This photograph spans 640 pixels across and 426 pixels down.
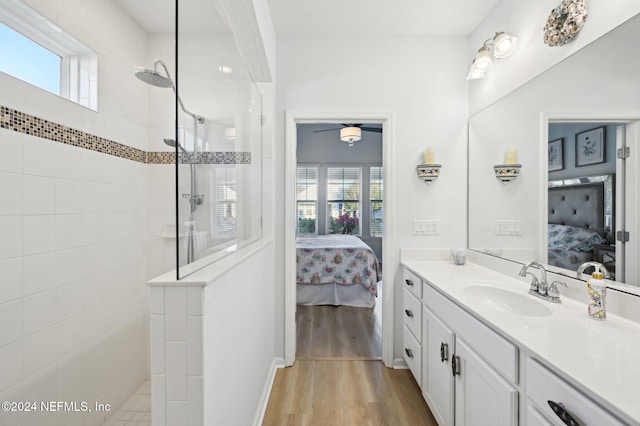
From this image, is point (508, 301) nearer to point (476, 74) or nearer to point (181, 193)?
point (476, 74)

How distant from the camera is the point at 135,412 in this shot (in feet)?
5.96

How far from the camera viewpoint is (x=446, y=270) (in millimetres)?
1984

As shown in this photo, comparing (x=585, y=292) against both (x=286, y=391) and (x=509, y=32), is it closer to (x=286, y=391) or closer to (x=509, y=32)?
(x=509, y=32)

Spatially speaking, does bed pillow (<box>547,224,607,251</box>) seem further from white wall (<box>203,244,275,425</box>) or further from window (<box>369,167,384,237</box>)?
window (<box>369,167,384,237</box>)

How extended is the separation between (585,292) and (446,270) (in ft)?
2.50

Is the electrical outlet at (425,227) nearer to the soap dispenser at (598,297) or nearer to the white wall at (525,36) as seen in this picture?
the white wall at (525,36)

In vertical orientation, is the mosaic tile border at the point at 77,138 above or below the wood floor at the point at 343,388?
above

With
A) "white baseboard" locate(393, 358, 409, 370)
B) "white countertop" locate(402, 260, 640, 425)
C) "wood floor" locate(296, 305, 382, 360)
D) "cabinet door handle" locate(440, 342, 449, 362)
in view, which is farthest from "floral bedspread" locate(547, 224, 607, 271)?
"wood floor" locate(296, 305, 382, 360)

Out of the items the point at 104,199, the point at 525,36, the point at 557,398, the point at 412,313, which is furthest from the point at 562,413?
the point at 104,199

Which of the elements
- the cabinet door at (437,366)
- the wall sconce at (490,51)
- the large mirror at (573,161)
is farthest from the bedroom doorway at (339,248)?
the large mirror at (573,161)

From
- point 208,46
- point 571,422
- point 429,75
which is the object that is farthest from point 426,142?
point 571,422

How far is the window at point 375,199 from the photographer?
6274 mm

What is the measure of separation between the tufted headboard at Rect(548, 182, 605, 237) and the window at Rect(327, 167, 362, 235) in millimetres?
4824

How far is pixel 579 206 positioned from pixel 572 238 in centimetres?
17
